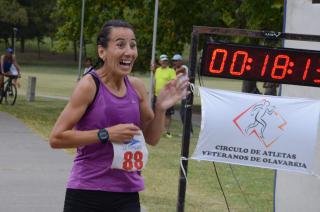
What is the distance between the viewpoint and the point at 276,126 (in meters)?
7.25

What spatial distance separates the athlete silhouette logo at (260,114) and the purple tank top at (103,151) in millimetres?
2831

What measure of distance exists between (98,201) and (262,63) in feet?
11.0

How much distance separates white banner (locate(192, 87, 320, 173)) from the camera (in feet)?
23.6

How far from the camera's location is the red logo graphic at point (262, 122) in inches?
284

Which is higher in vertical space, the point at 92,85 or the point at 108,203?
the point at 92,85

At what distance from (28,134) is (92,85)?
39.1ft

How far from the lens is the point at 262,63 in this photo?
24.4 feet

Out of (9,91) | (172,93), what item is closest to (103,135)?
(172,93)

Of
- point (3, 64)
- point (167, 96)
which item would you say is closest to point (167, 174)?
point (167, 96)

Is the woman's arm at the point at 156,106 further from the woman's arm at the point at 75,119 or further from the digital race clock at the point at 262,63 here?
the digital race clock at the point at 262,63

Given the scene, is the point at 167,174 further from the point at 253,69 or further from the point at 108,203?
the point at 108,203

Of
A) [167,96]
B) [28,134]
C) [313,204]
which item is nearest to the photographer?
[167,96]

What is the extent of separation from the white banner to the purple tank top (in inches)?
108

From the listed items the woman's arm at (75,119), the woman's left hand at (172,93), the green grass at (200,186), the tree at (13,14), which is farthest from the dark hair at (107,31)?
the tree at (13,14)
